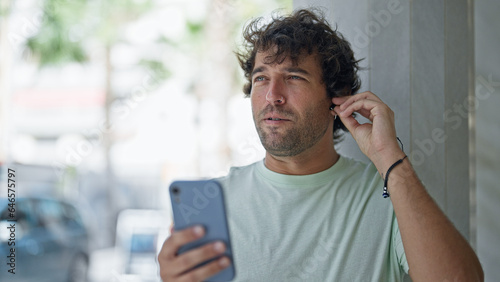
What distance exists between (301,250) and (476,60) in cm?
104

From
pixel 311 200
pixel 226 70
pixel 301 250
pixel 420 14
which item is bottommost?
pixel 301 250

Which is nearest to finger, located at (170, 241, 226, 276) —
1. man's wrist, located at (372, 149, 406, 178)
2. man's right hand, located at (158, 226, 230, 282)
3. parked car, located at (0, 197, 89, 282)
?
man's right hand, located at (158, 226, 230, 282)

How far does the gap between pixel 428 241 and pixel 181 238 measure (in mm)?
586

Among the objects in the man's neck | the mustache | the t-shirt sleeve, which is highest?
the mustache

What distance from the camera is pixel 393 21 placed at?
162 centimetres

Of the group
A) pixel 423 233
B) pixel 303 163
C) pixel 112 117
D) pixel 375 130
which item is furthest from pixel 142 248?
pixel 423 233

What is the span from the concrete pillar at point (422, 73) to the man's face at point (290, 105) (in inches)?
10.1

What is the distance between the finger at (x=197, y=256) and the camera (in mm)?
869

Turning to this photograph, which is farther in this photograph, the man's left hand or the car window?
the car window

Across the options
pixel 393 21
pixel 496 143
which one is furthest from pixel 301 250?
pixel 496 143

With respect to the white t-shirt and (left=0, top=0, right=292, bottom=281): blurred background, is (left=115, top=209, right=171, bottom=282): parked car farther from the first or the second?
the white t-shirt

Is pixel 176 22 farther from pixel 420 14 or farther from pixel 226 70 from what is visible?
pixel 420 14

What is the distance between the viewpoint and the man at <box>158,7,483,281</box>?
114 cm

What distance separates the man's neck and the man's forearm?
315 millimetres
